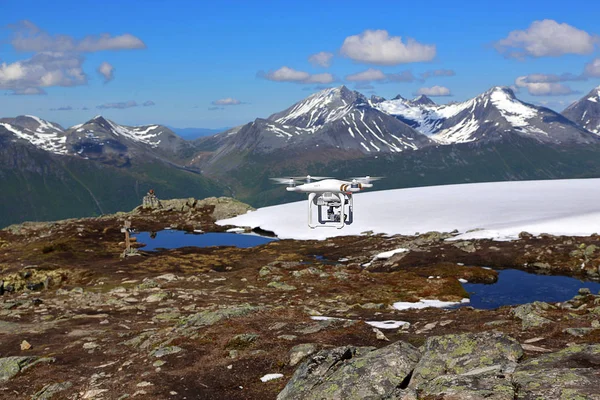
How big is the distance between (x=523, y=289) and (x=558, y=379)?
48349 millimetres

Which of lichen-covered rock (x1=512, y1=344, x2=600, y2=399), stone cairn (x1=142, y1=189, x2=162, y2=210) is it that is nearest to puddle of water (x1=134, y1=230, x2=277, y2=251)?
stone cairn (x1=142, y1=189, x2=162, y2=210)

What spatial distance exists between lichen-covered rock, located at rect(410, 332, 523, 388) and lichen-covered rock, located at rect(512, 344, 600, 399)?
1.04m

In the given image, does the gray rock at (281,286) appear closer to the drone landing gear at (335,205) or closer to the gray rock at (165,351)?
the drone landing gear at (335,205)

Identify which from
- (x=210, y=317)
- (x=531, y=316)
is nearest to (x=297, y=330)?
(x=210, y=317)

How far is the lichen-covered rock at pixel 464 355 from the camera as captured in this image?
16.7 meters

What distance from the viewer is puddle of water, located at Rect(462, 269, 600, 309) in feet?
172

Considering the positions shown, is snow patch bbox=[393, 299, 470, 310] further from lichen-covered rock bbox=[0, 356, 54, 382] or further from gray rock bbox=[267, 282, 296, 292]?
lichen-covered rock bbox=[0, 356, 54, 382]

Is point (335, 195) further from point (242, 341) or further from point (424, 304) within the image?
point (424, 304)

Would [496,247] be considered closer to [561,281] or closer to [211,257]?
[561,281]

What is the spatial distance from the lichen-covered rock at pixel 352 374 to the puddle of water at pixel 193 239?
90.0 metres

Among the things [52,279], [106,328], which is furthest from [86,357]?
[52,279]

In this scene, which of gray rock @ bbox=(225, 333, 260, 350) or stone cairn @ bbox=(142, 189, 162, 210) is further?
stone cairn @ bbox=(142, 189, 162, 210)

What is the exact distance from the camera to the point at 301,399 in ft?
55.3

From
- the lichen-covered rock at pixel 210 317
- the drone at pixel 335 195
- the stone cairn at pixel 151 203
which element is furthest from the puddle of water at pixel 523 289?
the stone cairn at pixel 151 203
